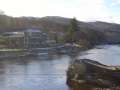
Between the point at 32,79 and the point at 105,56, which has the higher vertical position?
the point at 32,79

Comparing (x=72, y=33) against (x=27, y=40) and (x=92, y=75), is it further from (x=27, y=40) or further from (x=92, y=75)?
(x=92, y=75)

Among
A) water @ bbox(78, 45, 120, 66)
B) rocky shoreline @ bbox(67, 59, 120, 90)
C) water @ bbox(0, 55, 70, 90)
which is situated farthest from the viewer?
water @ bbox(78, 45, 120, 66)

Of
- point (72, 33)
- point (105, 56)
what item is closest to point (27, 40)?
point (105, 56)

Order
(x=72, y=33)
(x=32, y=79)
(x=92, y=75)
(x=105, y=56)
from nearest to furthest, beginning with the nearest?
(x=92, y=75) → (x=32, y=79) → (x=105, y=56) → (x=72, y=33)

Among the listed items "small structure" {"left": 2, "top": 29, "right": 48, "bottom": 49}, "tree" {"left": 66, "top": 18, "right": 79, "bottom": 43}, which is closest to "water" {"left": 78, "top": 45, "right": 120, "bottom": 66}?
"small structure" {"left": 2, "top": 29, "right": 48, "bottom": 49}

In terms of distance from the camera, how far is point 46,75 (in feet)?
132

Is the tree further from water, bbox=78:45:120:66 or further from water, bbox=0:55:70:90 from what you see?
water, bbox=0:55:70:90

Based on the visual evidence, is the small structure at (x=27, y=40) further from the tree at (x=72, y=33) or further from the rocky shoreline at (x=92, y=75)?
the rocky shoreline at (x=92, y=75)

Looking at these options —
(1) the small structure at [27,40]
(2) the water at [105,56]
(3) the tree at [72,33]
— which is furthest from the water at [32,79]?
(3) the tree at [72,33]

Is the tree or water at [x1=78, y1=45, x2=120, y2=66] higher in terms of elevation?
the tree

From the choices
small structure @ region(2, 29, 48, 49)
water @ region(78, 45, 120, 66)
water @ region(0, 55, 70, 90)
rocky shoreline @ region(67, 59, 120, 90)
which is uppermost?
small structure @ region(2, 29, 48, 49)

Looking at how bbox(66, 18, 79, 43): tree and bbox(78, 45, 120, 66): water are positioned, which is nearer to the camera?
bbox(78, 45, 120, 66): water

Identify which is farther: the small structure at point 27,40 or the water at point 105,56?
the small structure at point 27,40

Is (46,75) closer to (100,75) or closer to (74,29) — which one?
(100,75)
